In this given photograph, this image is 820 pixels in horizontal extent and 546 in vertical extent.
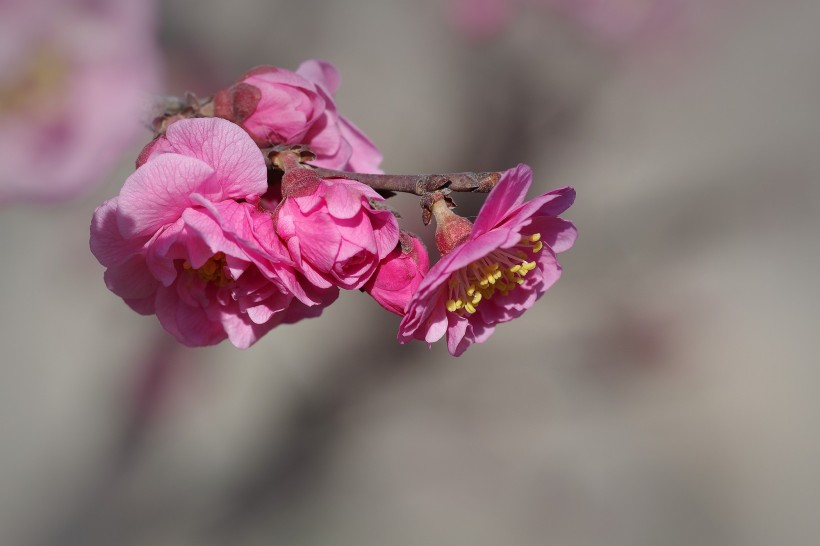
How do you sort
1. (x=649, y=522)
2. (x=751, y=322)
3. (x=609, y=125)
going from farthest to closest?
(x=609, y=125) → (x=751, y=322) → (x=649, y=522)

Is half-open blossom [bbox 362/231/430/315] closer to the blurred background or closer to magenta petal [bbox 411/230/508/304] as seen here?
magenta petal [bbox 411/230/508/304]

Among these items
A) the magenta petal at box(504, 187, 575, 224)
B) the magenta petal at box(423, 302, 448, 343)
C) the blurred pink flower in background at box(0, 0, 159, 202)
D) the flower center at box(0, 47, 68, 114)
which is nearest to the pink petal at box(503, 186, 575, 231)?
the magenta petal at box(504, 187, 575, 224)

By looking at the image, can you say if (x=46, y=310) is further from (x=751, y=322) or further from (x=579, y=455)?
(x=751, y=322)

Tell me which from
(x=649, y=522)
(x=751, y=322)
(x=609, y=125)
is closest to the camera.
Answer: (x=649, y=522)

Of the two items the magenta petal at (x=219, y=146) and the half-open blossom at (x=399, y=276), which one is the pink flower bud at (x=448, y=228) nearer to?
the half-open blossom at (x=399, y=276)

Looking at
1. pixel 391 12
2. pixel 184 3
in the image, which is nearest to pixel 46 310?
pixel 184 3

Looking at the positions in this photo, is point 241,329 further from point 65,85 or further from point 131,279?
point 65,85
